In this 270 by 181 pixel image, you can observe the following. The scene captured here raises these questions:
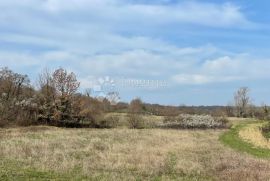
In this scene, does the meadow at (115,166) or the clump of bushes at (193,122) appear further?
the clump of bushes at (193,122)

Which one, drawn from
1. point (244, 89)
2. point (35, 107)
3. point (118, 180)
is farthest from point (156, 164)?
point (244, 89)

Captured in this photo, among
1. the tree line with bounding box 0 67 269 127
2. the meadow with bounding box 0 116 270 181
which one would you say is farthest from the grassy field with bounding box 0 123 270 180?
the tree line with bounding box 0 67 269 127

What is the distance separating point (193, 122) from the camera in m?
78.4

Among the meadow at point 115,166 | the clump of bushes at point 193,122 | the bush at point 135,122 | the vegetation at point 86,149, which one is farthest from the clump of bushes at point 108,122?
the meadow at point 115,166

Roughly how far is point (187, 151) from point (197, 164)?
28.1 feet

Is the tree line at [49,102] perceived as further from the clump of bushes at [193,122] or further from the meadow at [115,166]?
the meadow at [115,166]

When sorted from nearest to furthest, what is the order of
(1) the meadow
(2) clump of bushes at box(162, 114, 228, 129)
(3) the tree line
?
(1) the meadow, (3) the tree line, (2) clump of bushes at box(162, 114, 228, 129)

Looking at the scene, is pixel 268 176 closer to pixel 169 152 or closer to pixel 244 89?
pixel 169 152

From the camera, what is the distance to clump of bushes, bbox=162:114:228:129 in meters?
77.9

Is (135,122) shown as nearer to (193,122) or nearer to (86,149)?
(193,122)

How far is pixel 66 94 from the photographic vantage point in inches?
2776

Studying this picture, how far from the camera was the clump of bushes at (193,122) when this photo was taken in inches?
3066

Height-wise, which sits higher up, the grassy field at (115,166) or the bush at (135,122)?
the bush at (135,122)

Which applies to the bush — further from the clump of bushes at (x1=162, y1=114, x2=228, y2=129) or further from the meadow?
the meadow
